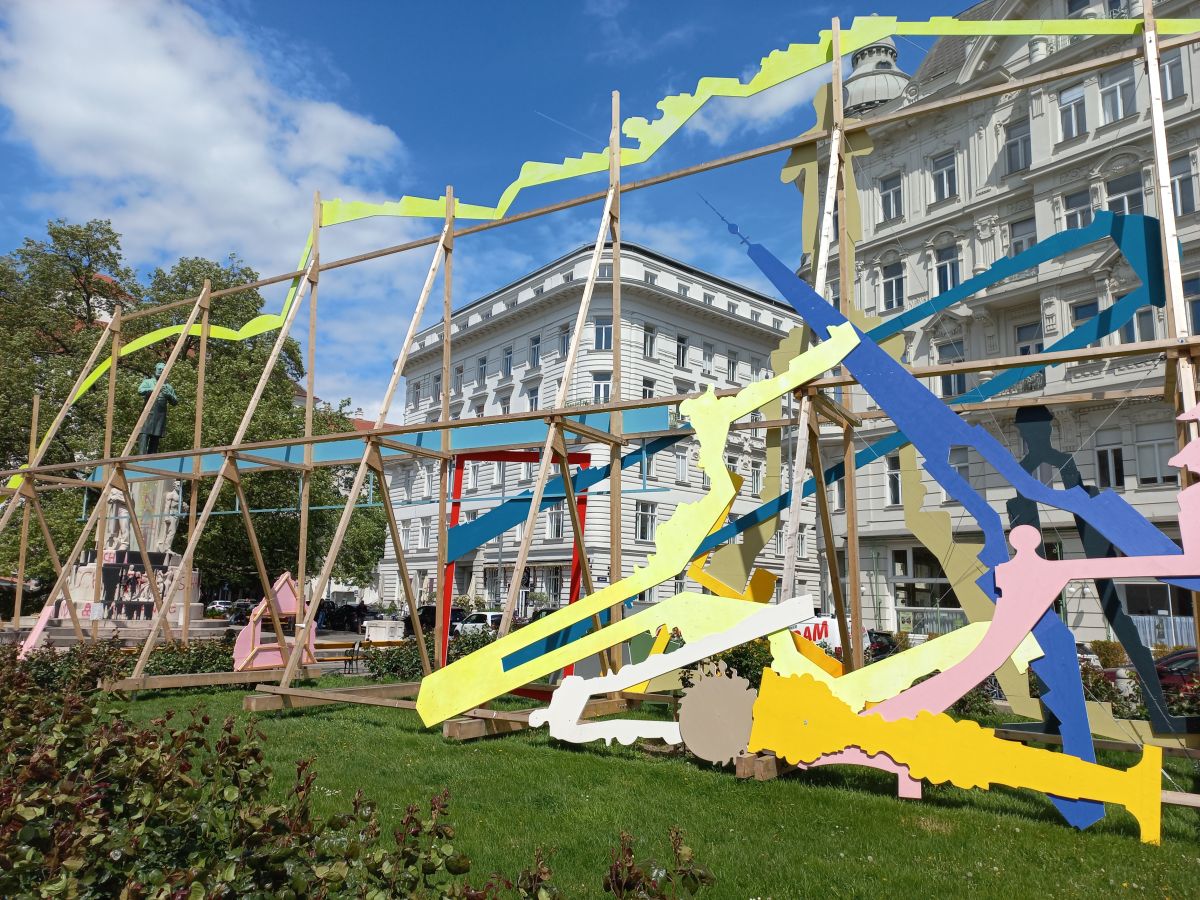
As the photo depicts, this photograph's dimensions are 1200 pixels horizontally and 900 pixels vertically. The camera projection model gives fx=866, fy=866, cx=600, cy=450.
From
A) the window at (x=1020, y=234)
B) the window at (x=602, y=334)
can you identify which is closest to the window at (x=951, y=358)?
the window at (x=1020, y=234)

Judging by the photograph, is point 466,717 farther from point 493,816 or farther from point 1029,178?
point 1029,178

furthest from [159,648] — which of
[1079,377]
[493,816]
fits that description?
[1079,377]

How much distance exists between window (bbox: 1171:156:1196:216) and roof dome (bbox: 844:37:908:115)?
1028 cm

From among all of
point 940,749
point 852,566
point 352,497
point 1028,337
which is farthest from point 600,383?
point 940,749

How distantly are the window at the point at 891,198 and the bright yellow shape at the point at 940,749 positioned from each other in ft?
79.0

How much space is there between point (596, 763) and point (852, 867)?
326 centimetres

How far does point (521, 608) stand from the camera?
37.8 metres

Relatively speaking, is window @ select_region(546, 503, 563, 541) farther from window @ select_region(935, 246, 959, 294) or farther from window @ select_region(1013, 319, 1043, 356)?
window @ select_region(1013, 319, 1043, 356)

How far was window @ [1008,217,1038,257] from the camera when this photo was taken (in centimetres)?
2494

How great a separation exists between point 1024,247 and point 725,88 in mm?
17926

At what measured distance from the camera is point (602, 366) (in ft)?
126

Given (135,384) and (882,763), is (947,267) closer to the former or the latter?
(882,763)

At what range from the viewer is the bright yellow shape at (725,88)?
30.3ft

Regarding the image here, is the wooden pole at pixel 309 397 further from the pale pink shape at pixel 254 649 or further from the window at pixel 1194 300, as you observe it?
the window at pixel 1194 300
